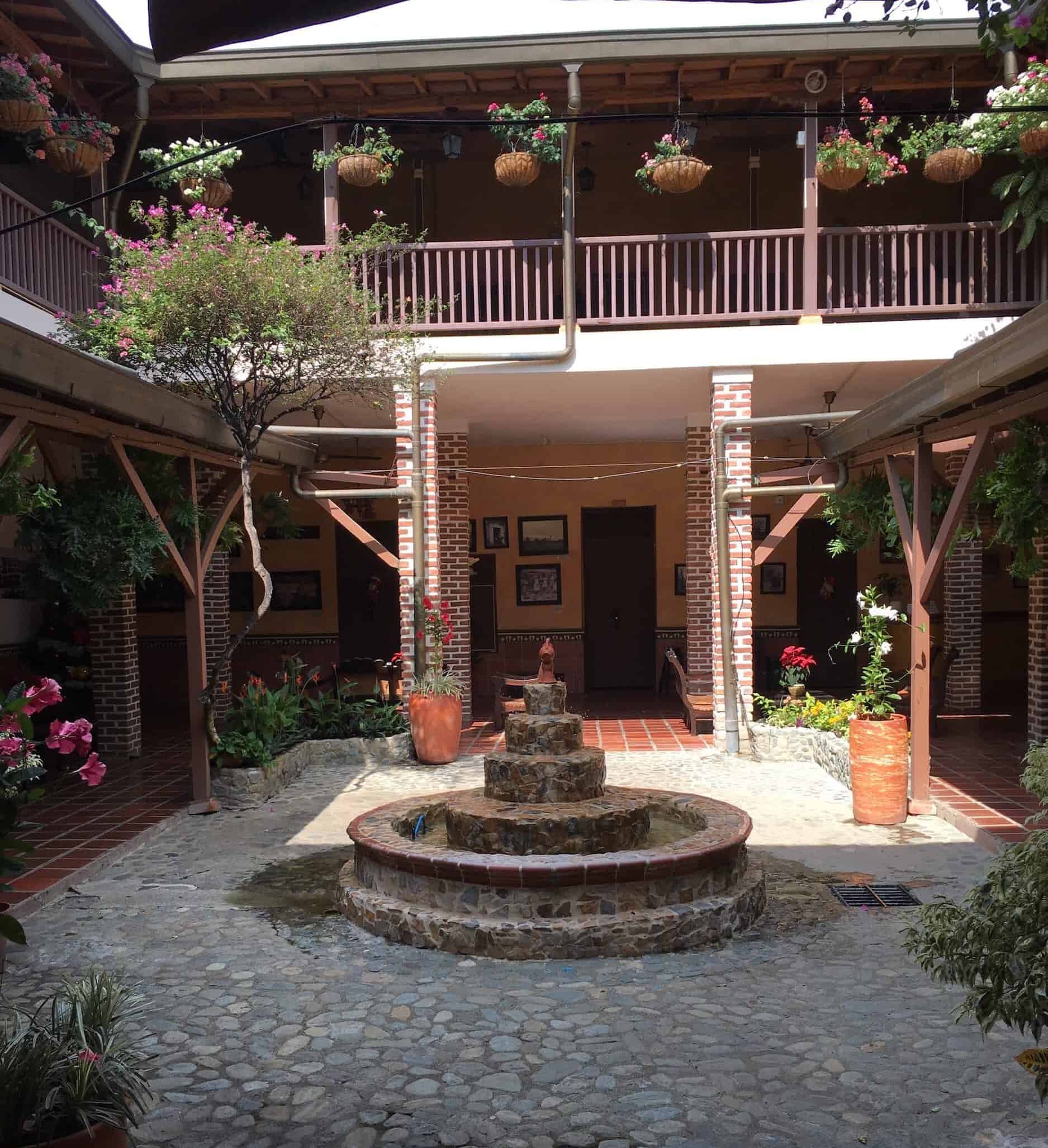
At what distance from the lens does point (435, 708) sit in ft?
32.4

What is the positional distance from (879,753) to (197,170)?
8067 mm

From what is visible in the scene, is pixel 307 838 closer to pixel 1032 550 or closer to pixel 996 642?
pixel 1032 550

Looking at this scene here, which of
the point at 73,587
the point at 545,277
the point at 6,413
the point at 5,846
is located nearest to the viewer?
the point at 5,846

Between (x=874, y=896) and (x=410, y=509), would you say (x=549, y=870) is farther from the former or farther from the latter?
(x=410, y=509)

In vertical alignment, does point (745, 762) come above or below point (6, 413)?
below

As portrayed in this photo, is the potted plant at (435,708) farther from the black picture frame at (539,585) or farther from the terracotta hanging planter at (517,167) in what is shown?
the black picture frame at (539,585)

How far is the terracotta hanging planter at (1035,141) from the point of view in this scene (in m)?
8.57

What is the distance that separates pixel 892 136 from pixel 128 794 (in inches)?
404

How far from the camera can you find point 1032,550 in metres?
6.33

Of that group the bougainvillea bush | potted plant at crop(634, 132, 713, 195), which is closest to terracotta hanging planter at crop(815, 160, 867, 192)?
potted plant at crop(634, 132, 713, 195)

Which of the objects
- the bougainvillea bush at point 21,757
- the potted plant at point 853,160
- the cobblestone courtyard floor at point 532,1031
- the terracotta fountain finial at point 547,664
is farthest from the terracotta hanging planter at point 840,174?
the bougainvillea bush at point 21,757

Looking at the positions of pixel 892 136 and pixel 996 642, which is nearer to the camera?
pixel 892 136

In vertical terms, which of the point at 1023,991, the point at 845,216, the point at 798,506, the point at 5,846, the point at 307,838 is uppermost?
the point at 845,216

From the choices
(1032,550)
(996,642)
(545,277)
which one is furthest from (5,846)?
(996,642)
